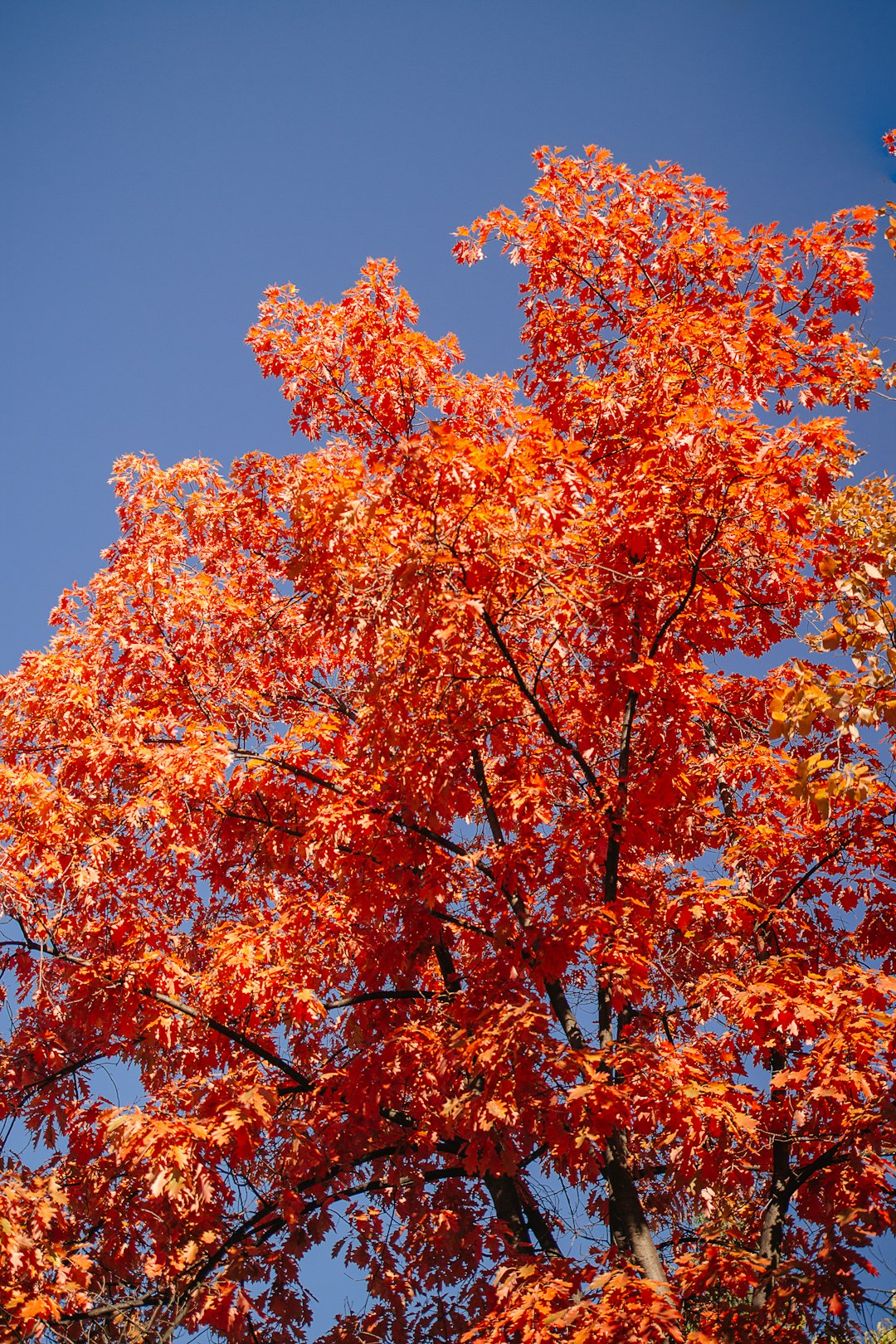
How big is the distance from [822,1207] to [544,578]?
4.99 meters

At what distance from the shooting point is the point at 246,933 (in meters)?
6.38

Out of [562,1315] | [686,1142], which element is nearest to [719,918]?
[686,1142]

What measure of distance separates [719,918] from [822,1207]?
81.9 inches

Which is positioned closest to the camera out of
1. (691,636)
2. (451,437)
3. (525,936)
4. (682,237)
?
(451,437)

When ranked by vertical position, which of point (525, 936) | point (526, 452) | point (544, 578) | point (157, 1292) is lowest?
point (157, 1292)

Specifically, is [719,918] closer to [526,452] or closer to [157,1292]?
[526,452]

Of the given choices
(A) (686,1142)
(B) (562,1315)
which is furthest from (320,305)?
(B) (562,1315)

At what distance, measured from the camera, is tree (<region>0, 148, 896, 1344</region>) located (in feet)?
18.5

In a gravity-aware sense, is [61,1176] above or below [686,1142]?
above

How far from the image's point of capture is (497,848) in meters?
6.55

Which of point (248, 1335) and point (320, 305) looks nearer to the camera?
point (248, 1335)

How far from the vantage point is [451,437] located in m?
5.53

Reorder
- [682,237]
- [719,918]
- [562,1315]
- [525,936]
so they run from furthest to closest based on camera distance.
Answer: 1. [682,237]
2. [719,918]
3. [525,936]
4. [562,1315]

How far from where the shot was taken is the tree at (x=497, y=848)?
18.5ft
